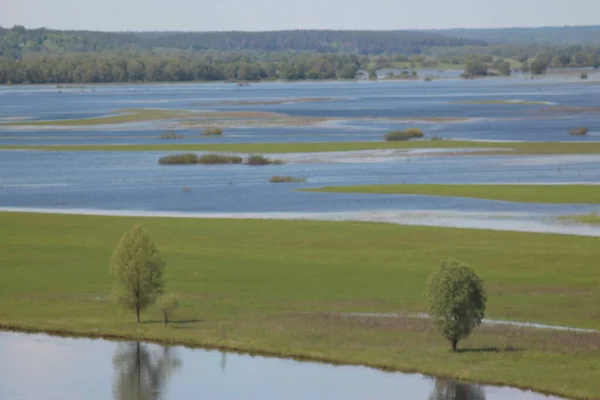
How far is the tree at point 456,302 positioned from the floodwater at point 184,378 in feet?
6.50

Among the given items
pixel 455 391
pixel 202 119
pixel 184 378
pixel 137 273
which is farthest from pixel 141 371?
pixel 202 119

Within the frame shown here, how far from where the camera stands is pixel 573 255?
148 ft

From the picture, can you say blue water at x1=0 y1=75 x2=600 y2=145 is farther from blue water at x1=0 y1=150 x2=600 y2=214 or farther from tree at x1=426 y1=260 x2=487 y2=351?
tree at x1=426 y1=260 x2=487 y2=351

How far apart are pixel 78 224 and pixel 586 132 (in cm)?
5737

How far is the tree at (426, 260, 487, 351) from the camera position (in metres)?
31.4

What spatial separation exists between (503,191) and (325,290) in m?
27.7

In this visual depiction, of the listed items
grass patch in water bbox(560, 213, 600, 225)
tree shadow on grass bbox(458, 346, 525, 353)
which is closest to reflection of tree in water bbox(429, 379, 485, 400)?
tree shadow on grass bbox(458, 346, 525, 353)

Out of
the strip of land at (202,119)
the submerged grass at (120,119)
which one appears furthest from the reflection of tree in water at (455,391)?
the submerged grass at (120,119)

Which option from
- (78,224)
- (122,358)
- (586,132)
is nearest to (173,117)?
(586,132)

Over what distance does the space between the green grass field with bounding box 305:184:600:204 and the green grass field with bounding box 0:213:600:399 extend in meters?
11.9

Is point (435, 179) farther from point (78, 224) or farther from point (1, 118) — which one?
point (1, 118)

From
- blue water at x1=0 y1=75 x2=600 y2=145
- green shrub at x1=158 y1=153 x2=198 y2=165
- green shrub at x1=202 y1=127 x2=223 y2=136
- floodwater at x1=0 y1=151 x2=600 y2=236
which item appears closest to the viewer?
floodwater at x1=0 y1=151 x2=600 y2=236

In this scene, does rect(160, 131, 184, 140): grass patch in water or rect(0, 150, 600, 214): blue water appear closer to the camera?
rect(0, 150, 600, 214): blue water

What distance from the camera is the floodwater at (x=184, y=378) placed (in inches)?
1164
